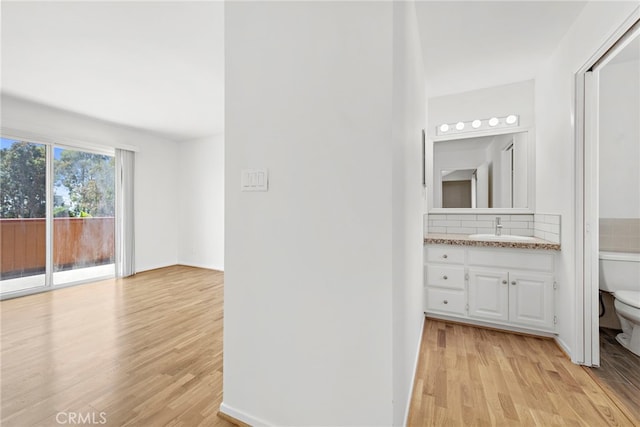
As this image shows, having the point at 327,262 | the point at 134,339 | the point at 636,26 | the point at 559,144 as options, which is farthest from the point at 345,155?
the point at 134,339

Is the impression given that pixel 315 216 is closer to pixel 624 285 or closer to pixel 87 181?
pixel 624 285

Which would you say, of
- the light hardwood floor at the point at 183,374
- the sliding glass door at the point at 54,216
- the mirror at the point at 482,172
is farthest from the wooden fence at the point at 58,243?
Answer: the mirror at the point at 482,172

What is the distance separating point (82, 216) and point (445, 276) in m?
5.11

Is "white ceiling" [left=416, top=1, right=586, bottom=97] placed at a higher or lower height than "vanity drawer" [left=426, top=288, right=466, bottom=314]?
higher

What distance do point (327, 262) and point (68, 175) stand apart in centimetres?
475

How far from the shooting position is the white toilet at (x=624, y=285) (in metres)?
2.09

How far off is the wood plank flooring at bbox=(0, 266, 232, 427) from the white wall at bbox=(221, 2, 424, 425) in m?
0.43

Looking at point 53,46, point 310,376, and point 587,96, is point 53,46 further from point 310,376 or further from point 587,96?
point 587,96

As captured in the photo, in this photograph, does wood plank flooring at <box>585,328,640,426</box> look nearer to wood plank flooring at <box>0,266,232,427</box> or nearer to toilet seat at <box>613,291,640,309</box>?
toilet seat at <box>613,291,640,309</box>

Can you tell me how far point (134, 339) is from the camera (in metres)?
2.41

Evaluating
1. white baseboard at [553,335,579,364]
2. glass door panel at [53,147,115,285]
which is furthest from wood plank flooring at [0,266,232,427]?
white baseboard at [553,335,579,364]

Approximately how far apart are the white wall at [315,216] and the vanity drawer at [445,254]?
1.49 meters

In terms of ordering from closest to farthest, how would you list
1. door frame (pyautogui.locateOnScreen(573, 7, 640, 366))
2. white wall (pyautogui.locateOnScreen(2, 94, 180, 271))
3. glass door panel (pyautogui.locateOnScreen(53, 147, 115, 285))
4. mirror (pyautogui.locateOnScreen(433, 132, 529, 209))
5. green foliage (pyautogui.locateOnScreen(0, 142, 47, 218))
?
door frame (pyautogui.locateOnScreen(573, 7, 640, 366)) → mirror (pyautogui.locateOnScreen(433, 132, 529, 209)) → green foliage (pyautogui.locateOnScreen(0, 142, 47, 218)) → white wall (pyautogui.locateOnScreen(2, 94, 180, 271)) → glass door panel (pyautogui.locateOnScreen(53, 147, 115, 285))

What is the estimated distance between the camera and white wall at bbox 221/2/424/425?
112 cm
